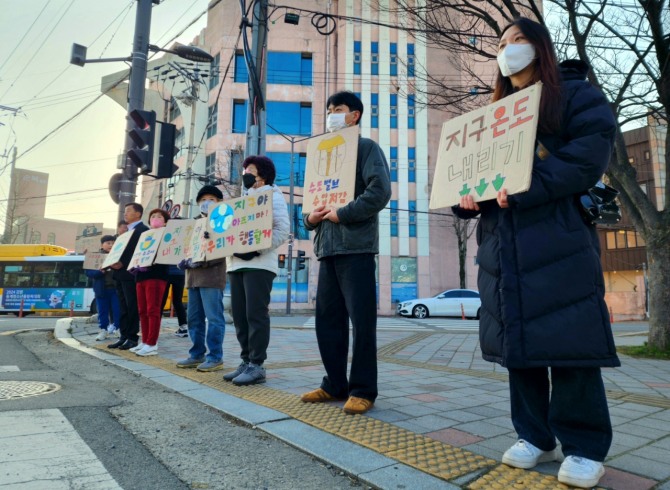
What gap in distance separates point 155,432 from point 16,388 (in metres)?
1.78

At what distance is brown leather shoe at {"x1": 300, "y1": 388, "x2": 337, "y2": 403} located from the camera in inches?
124

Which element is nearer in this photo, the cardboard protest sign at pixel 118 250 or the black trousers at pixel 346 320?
the black trousers at pixel 346 320

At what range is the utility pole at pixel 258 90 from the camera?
8.20 m

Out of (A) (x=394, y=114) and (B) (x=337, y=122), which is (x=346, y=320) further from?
(A) (x=394, y=114)

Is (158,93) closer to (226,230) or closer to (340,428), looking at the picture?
(226,230)

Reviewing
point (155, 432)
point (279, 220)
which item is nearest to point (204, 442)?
point (155, 432)

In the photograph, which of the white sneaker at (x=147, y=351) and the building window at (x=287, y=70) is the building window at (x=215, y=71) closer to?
the building window at (x=287, y=70)

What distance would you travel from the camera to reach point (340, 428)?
2486 millimetres

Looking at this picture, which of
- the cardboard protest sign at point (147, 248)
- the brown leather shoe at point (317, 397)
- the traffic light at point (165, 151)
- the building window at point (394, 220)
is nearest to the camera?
the brown leather shoe at point (317, 397)

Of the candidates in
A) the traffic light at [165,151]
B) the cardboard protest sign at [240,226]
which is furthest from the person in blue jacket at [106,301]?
the cardboard protest sign at [240,226]

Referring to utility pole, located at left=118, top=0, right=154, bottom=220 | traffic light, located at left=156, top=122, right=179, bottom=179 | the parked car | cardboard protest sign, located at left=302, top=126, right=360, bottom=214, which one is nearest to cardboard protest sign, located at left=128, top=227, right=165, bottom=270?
traffic light, located at left=156, top=122, right=179, bottom=179

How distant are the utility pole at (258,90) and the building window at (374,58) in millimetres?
24608

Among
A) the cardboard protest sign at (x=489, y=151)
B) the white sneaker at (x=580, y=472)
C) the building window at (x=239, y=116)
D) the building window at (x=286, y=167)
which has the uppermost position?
the building window at (x=239, y=116)

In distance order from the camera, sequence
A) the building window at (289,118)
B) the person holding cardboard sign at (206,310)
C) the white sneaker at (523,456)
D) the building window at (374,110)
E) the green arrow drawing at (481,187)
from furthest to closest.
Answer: the building window at (374,110) → the building window at (289,118) → the person holding cardboard sign at (206,310) → the green arrow drawing at (481,187) → the white sneaker at (523,456)
